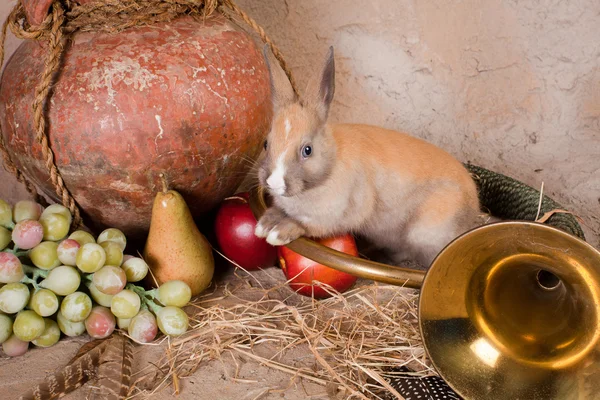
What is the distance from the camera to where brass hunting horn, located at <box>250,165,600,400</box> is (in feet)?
4.45

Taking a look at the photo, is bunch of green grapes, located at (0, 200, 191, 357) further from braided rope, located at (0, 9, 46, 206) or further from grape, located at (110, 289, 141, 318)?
braided rope, located at (0, 9, 46, 206)

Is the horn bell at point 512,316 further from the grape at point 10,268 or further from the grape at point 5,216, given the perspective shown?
the grape at point 5,216

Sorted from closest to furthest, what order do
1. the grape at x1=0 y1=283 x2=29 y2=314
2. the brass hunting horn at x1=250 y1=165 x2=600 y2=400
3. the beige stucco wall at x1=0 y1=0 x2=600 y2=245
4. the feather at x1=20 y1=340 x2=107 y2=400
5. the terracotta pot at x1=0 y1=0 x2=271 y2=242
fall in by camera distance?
the brass hunting horn at x1=250 y1=165 x2=600 y2=400 → the feather at x1=20 y1=340 x2=107 y2=400 → the grape at x1=0 y1=283 x2=29 y2=314 → the terracotta pot at x1=0 y1=0 x2=271 y2=242 → the beige stucco wall at x1=0 y1=0 x2=600 y2=245

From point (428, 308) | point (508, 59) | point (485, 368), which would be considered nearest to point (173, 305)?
point (428, 308)

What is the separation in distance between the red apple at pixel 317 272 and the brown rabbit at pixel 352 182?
0.18 feet

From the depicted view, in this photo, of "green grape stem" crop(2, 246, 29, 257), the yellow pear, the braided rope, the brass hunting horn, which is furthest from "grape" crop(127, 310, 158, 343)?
the braided rope

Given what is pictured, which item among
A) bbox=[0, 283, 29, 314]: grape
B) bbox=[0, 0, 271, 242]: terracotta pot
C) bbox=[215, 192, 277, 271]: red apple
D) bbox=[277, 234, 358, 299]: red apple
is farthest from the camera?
bbox=[215, 192, 277, 271]: red apple

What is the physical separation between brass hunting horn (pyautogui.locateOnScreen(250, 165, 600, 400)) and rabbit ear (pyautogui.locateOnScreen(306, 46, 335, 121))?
539 millimetres

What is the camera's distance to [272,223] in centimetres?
194

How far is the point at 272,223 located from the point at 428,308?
0.67m

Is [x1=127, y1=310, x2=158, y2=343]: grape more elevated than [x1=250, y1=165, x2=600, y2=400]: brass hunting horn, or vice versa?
[x1=250, y1=165, x2=600, y2=400]: brass hunting horn

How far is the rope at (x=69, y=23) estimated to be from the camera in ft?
6.07

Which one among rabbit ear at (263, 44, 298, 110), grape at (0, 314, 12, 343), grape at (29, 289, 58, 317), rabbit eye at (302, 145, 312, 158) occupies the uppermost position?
rabbit ear at (263, 44, 298, 110)

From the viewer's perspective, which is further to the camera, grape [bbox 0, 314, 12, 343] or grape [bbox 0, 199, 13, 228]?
grape [bbox 0, 199, 13, 228]
